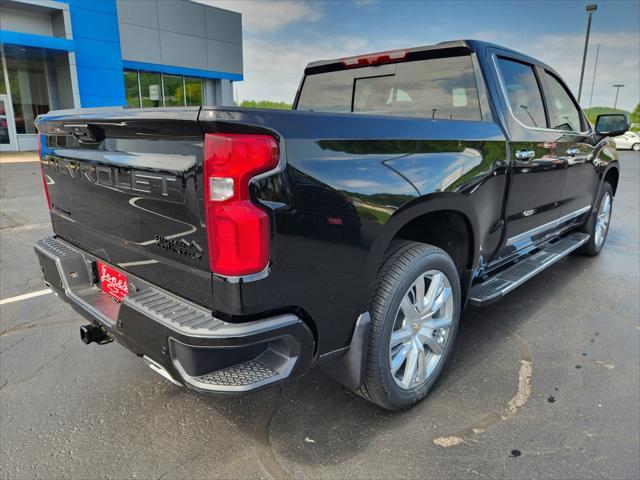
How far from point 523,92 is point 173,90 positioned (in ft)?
79.5

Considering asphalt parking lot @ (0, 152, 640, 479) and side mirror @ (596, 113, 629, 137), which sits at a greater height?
side mirror @ (596, 113, 629, 137)

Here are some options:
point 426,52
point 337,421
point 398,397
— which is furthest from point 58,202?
point 426,52

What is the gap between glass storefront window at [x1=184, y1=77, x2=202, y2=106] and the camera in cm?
2541

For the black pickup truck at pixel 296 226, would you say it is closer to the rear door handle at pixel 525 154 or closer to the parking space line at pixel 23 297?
the rear door handle at pixel 525 154

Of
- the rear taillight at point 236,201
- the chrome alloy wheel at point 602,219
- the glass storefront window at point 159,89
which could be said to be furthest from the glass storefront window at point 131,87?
the rear taillight at point 236,201

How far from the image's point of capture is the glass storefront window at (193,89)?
83.4ft

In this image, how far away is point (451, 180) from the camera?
98.6 inches

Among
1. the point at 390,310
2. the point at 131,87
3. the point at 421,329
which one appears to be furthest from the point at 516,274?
the point at 131,87

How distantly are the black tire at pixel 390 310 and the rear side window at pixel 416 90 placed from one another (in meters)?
1.23

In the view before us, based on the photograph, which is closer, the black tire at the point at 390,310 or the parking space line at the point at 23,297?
the black tire at the point at 390,310

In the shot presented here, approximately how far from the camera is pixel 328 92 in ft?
13.2

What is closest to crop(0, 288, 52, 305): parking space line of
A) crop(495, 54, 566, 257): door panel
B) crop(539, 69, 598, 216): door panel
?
crop(495, 54, 566, 257): door panel

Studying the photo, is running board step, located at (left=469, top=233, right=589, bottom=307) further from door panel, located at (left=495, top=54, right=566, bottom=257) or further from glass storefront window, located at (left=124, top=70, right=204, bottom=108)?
glass storefront window, located at (left=124, top=70, right=204, bottom=108)

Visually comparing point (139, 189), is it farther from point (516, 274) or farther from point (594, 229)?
point (594, 229)
